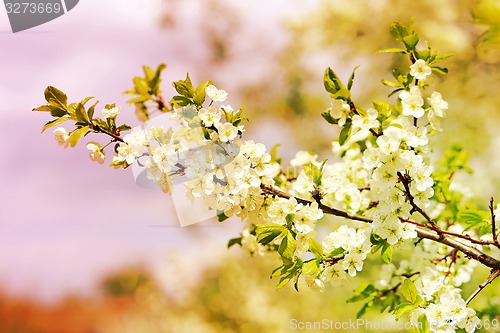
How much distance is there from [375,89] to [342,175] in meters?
2.96

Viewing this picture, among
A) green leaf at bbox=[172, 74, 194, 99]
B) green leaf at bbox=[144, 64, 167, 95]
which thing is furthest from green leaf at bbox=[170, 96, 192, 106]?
green leaf at bbox=[144, 64, 167, 95]

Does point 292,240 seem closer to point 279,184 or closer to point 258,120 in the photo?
point 279,184

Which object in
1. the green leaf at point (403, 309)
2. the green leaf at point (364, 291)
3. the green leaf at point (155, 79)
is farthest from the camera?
the green leaf at point (155, 79)

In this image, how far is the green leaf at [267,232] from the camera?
1.11 m

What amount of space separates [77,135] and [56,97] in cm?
10

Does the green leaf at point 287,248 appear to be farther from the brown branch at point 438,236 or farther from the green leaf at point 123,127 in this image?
the green leaf at point 123,127

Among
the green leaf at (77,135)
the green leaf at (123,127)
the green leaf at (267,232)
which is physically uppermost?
the green leaf at (77,135)

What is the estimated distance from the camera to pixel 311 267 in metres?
1.12

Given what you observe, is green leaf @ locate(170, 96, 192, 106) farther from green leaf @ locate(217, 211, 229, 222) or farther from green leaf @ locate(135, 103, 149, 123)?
green leaf @ locate(135, 103, 149, 123)

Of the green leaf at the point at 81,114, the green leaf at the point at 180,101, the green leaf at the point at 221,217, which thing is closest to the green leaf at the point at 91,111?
the green leaf at the point at 81,114

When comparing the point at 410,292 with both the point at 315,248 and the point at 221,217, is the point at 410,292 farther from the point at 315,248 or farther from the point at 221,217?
the point at 221,217

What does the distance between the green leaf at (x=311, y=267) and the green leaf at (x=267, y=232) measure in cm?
9

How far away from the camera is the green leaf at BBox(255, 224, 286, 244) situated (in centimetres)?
111

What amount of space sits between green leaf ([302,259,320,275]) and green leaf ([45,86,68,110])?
621mm
